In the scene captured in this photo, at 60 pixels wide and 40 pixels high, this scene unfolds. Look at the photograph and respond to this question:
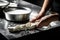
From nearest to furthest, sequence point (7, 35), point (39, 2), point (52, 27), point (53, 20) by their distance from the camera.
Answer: point (7, 35) → point (52, 27) → point (53, 20) → point (39, 2)

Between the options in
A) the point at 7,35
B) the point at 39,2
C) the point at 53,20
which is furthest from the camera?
the point at 39,2

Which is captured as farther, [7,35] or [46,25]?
[46,25]

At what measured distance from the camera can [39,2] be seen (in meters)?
2.52

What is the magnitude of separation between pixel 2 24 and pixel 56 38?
1.64ft

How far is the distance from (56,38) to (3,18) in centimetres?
55

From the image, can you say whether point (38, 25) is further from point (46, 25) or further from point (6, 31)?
point (6, 31)

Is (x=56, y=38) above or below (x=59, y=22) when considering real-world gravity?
below

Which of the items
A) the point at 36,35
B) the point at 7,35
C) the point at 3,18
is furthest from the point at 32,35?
the point at 3,18

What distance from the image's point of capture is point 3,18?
4.04ft

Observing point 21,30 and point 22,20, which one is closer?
point 21,30

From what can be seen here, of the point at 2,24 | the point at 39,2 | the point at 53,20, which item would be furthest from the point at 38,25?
the point at 39,2

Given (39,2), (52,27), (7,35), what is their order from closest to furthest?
(7,35) < (52,27) < (39,2)

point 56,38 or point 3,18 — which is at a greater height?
point 3,18

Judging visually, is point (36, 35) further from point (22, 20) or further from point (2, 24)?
point (2, 24)
